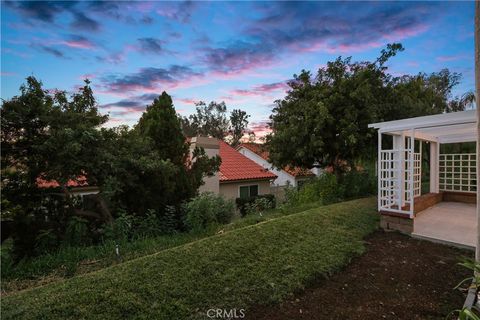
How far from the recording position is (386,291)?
354cm

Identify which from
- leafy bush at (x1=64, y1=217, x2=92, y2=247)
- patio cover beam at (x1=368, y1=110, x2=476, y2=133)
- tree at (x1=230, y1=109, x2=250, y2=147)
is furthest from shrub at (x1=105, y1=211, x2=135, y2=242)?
tree at (x1=230, y1=109, x2=250, y2=147)

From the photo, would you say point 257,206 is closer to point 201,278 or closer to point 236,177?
point 201,278

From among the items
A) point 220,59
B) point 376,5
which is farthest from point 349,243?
point 220,59

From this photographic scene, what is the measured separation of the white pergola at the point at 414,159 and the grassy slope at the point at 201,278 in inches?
84.6

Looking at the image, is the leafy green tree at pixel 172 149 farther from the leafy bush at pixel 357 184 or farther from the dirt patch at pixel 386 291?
the leafy bush at pixel 357 184

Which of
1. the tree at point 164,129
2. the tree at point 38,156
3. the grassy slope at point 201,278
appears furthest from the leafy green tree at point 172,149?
the grassy slope at point 201,278

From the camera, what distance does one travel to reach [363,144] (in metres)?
9.86

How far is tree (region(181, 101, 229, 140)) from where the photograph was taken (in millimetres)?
40406

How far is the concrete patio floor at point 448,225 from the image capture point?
5543 mm

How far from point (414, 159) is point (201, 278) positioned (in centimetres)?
803

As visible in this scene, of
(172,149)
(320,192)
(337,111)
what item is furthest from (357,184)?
(172,149)

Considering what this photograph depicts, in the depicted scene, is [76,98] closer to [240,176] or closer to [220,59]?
[220,59]

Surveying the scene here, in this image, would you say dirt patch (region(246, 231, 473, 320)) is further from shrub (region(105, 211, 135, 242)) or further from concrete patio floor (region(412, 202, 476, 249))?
shrub (region(105, 211, 135, 242))

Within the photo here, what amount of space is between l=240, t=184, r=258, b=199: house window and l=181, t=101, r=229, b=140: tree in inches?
969
